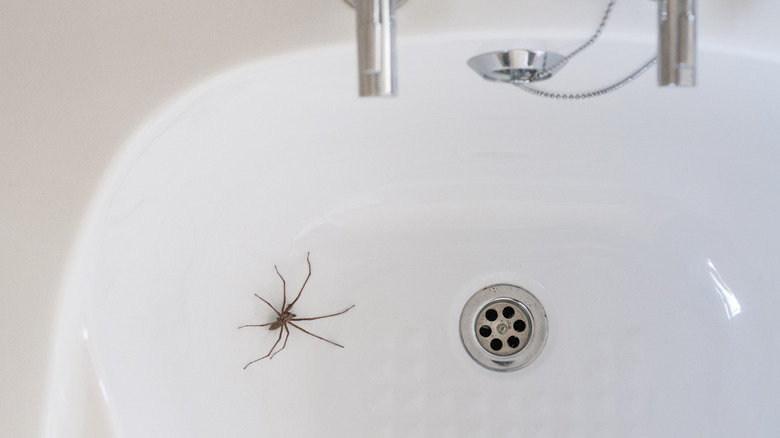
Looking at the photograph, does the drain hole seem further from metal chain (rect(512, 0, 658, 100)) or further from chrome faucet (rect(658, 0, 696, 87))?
chrome faucet (rect(658, 0, 696, 87))

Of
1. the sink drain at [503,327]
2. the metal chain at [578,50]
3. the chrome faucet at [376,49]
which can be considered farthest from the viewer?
the sink drain at [503,327]

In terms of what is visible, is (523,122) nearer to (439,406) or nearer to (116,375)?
(439,406)

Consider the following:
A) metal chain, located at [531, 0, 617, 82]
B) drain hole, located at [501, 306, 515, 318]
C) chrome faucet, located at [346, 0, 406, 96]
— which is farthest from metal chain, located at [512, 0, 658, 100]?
drain hole, located at [501, 306, 515, 318]

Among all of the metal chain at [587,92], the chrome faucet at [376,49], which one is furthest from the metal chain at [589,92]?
the chrome faucet at [376,49]

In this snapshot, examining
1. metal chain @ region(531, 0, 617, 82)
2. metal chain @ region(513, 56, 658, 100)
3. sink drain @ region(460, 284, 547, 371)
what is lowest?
sink drain @ region(460, 284, 547, 371)

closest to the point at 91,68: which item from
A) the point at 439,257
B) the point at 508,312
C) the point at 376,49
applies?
the point at 376,49

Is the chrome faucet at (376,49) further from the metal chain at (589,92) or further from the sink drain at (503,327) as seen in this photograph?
the sink drain at (503,327)
